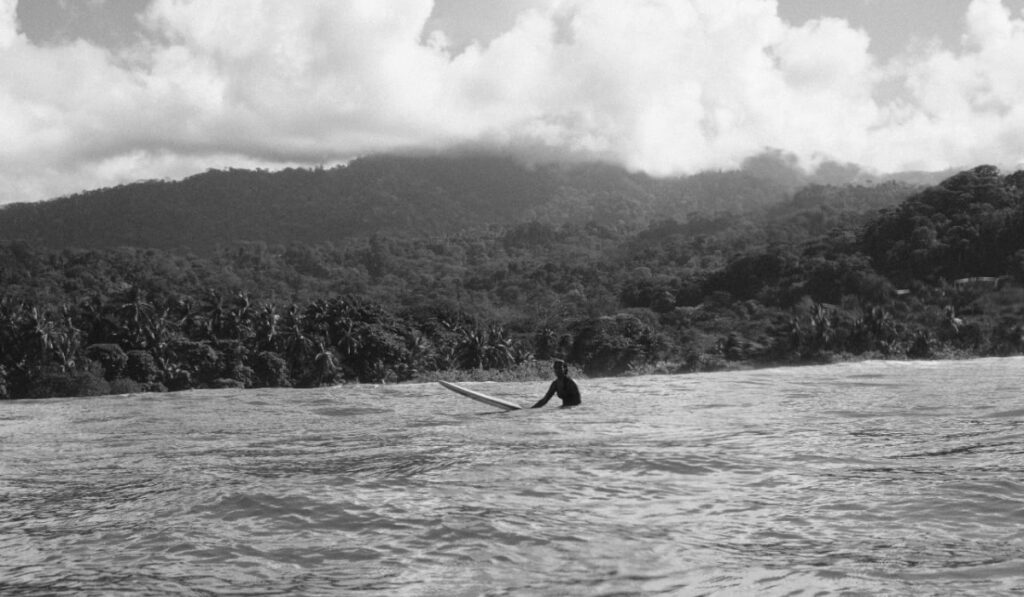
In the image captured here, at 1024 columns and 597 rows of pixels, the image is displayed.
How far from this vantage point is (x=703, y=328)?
9300 centimetres

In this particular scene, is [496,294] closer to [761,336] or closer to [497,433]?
[761,336]

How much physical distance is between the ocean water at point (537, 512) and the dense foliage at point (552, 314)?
38910 mm

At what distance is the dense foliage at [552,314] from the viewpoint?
215 feet

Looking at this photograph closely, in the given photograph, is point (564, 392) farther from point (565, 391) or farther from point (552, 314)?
point (552, 314)

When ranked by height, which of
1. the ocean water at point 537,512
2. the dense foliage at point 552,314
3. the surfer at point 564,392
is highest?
the dense foliage at point 552,314

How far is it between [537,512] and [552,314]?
104 meters

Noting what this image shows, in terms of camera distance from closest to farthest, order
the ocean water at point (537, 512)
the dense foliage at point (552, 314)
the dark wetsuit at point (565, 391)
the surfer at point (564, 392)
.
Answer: the ocean water at point (537, 512), the surfer at point (564, 392), the dark wetsuit at point (565, 391), the dense foliage at point (552, 314)

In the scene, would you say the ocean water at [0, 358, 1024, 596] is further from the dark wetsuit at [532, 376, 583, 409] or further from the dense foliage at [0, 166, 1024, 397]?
the dense foliage at [0, 166, 1024, 397]

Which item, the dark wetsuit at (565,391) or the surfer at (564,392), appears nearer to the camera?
the surfer at (564,392)

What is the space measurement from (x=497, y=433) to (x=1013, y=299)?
1580 inches

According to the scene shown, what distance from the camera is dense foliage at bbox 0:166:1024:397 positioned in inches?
2581

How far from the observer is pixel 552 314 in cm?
11250

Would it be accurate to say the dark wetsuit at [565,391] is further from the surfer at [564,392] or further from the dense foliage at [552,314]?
the dense foliage at [552,314]

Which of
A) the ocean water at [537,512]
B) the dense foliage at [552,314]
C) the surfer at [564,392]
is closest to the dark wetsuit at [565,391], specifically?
the surfer at [564,392]
